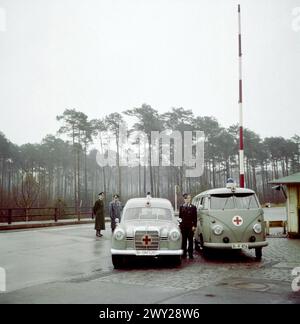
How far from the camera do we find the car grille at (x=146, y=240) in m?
11.0

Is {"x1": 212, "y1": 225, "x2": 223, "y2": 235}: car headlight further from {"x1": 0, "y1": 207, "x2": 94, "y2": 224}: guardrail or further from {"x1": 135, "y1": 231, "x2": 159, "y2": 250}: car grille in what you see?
{"x1": 0, "y1": 207, "x2": 94, "y2": 224}: guardrail

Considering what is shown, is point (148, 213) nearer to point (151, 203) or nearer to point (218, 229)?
point (151, 203)

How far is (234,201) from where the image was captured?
12773mm

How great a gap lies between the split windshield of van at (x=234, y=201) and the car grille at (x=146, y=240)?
2.64 m

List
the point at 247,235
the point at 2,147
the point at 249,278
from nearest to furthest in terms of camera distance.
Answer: the point at 249,278
the point at 247,235
the point at 2,147

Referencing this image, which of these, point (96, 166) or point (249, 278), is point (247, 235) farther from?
point (96, 166)

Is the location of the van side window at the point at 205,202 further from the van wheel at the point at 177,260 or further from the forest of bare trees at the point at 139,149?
the forest of bare trees at the point at 139,149

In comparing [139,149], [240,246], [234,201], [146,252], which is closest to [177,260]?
[146,252]

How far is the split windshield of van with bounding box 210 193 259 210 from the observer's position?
12672 mm

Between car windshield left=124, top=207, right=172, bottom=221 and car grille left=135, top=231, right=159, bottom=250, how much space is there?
1.36m
